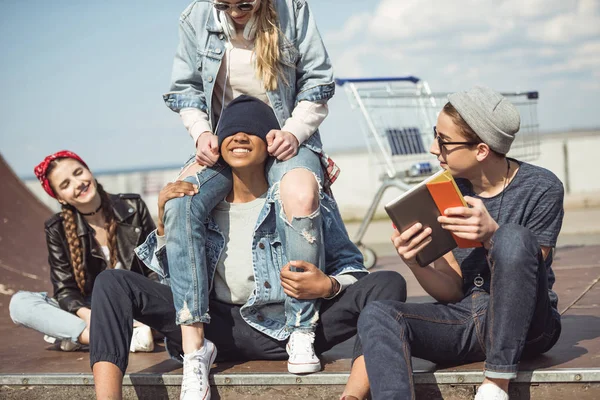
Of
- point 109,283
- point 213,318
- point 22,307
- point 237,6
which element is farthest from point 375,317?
point 22,307

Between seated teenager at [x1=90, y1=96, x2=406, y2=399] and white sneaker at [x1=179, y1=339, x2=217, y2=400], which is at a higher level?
seated teenager at [x1=90, y1=96, x2=406, y2=399]

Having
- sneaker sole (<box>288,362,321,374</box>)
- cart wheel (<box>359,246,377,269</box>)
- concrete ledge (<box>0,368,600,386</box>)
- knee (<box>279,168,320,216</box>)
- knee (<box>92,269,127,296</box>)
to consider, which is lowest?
cart wheel (<box>359,246,377,269</box>)

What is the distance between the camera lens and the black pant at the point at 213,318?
3.13 metres

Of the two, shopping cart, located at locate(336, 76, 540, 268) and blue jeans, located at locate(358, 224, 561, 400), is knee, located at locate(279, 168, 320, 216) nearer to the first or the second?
blue jeans, located at locate(358, 224, 561, 400)

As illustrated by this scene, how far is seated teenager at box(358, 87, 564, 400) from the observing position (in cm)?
272

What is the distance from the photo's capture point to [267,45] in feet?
11.4

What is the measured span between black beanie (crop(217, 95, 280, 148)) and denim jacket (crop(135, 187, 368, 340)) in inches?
10.9

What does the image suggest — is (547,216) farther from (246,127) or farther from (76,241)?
(76,241)

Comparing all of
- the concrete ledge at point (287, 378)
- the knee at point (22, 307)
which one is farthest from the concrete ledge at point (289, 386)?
the knee at point (22, 307)

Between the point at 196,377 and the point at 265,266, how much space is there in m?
0.54

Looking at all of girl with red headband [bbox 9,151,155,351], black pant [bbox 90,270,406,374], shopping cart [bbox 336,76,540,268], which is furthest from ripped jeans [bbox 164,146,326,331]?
shopping cart [bbox 336,76,540,268]

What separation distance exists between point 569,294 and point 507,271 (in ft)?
6.98

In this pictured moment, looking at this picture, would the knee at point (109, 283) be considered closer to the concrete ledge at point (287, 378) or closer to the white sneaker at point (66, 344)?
the concrete ledge at point (287, 378)

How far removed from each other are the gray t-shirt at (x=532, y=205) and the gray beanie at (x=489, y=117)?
0.14m
